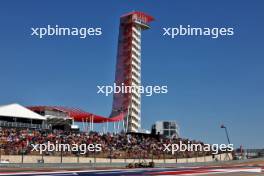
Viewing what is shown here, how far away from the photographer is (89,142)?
Result: 5778 centimetres

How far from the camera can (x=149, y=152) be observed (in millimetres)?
62469

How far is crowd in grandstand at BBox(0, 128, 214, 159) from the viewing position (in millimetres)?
48312

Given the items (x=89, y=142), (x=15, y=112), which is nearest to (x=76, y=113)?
(x=15, y=112)

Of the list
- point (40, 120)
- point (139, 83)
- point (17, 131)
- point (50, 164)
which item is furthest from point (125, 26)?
point (50, 164)

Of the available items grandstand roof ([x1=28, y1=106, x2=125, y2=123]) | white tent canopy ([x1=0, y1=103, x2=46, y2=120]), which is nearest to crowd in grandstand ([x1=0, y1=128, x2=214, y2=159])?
white tent canopy ([x1=0, y1=103, x2=46, y2=120])

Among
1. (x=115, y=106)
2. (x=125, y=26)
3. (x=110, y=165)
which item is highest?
(x=125, y=26)

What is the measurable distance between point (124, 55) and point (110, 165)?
306 ft

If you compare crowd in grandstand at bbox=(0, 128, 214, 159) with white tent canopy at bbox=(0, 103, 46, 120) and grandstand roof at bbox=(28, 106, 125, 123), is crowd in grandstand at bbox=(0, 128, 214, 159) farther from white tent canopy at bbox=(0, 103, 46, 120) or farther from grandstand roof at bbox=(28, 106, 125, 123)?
grandstand roof at bbox=(28, 106, 125, 123)

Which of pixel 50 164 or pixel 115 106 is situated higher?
pixel 115 106

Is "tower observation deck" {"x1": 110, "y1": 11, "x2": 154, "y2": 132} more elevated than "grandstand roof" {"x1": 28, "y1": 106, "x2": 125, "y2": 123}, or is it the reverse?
"tower observation deck" {"x1": 110, "y1": 11, "x2": 154, "y2": 132}

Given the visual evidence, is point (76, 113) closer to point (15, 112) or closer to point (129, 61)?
point (15, 112)

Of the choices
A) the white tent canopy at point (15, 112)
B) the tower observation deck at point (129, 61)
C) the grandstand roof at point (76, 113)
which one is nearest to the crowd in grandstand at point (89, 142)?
the white tent canopy at point (15, 112)

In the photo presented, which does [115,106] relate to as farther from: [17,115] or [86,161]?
[86,161]

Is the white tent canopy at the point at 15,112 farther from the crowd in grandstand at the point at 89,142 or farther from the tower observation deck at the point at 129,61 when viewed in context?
the tower observation deck at the point at 129,61
